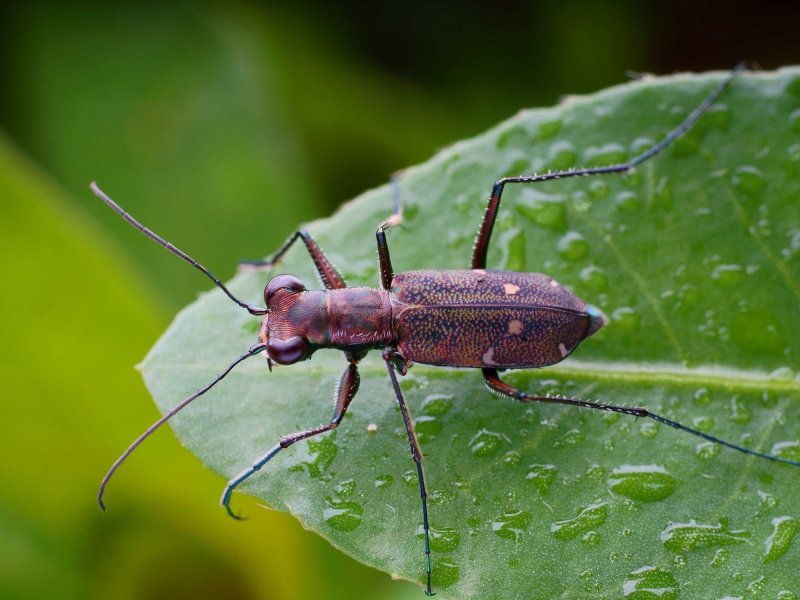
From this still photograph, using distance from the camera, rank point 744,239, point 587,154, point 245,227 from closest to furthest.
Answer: point 744,239 → point 587,154 → point 245,227

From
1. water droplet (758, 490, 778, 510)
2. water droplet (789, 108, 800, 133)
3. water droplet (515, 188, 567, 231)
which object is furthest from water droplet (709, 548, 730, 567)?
water droplet (789, 108, 800, 133)

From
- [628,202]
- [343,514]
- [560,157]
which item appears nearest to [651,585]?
[343,514]

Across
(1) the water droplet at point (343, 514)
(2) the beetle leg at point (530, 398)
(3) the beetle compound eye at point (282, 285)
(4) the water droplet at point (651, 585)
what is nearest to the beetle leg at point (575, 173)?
(2) the beetle leg at point (530, 398)

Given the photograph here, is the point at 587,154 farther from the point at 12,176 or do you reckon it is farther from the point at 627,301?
the point at 12,176

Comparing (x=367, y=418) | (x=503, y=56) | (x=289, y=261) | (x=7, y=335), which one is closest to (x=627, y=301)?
(x=367, y=418)

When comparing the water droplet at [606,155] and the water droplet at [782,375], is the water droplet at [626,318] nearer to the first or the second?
the water droplet at [782,375]
